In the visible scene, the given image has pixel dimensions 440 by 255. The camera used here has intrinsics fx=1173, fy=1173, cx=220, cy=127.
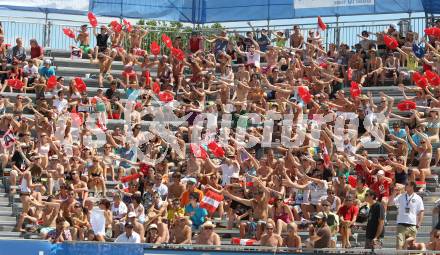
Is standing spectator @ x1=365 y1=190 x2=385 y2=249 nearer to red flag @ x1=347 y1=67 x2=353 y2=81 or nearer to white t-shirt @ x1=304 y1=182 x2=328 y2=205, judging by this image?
white t-shirt @ x1=304 y1=182 x2=328 y2=205

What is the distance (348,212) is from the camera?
70.2 feet

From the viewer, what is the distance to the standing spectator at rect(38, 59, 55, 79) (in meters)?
30.3

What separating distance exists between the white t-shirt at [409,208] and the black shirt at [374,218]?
874mm

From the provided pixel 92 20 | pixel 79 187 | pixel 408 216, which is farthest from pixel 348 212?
pixel 92 20

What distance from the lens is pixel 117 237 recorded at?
22.2 metres

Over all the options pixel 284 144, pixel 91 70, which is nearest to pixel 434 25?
pixel 284 144

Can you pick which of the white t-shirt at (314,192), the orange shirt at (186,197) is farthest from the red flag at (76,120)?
the white t-shirt at (314,192)

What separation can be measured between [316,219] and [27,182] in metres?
7.33

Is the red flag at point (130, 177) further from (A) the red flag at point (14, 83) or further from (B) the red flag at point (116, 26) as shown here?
(B) the red flag at point (116, 26)

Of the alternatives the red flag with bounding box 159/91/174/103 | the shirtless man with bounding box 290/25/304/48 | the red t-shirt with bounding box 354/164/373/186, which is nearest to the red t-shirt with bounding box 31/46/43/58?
the red flag with bounding box 159/91/174/103

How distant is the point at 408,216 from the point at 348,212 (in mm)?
1147

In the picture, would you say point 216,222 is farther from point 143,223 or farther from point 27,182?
point 27,182

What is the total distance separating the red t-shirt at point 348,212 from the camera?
70.2ft

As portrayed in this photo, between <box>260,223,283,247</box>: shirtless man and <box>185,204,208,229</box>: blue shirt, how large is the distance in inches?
110
